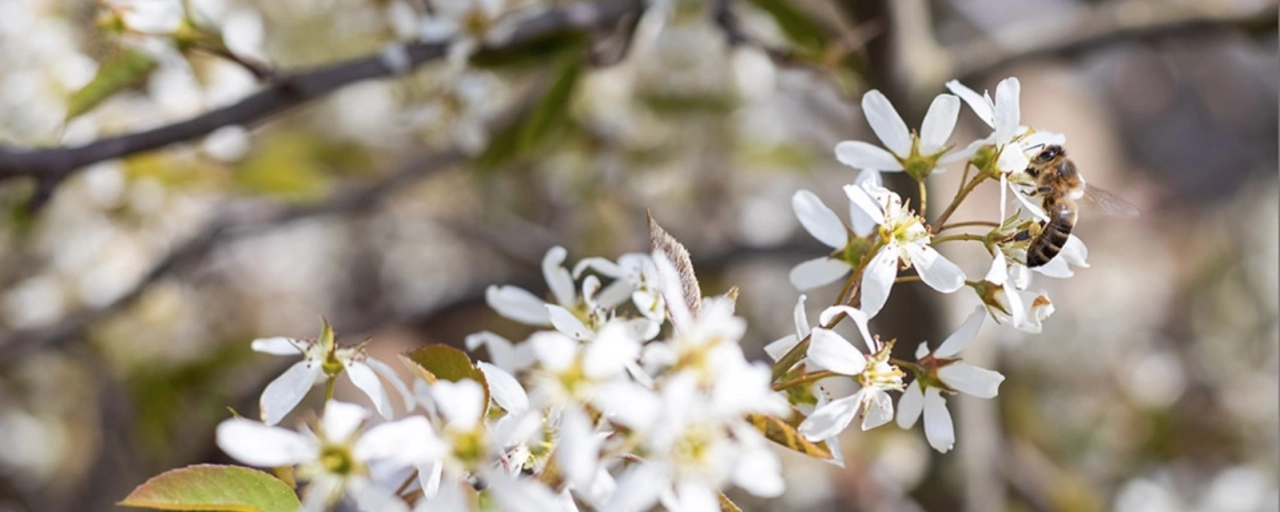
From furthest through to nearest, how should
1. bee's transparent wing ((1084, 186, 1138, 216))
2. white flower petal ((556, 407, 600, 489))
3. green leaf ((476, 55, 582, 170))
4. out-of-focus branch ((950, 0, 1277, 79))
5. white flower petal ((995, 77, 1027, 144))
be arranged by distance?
out-of-focus branch ((950, 0, 1277, 79)) → green leaf ((476, 55, 582, 170)) → bee's transparent wing ((1084, 186, 1138, 216)) → white flower petal ((995, 77, 1027, 144)) → white flower petal ((556, 407, 600, 489))

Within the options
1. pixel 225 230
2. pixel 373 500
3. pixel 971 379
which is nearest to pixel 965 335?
pixel 971 379

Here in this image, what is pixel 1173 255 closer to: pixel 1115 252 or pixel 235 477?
pixel 1115 252

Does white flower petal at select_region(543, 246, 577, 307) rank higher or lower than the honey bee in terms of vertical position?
lower

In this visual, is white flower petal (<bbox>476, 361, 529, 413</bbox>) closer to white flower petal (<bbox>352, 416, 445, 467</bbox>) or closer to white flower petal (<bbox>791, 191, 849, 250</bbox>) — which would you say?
white flower petal (<bbox>352, 416, 445, 467</bbox>)

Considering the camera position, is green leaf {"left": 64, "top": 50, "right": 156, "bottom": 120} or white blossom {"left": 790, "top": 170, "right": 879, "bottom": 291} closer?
white blossom {"left": 790, "top": 170, "right": 879, "bottom": 291}

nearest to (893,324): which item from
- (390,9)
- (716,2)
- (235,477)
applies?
(716,2)

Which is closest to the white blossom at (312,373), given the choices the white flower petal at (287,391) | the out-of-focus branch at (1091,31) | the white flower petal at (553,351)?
the white flower petal at (287,391)

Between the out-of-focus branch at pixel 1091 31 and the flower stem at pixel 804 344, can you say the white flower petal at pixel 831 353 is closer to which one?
the flower stem at pixel 804 344

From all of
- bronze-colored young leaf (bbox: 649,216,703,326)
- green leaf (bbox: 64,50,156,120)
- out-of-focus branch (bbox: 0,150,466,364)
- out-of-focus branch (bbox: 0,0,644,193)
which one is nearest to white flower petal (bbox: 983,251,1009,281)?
bronze-colored young leaf (bbox: 649,216,703,326)
